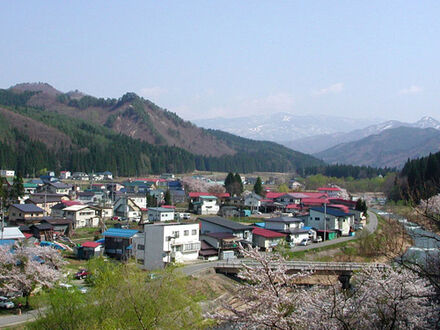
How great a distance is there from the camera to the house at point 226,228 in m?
22.8

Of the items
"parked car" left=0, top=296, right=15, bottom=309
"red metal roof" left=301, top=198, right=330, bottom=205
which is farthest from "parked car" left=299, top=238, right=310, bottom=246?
"parked car" left=0, top=296, right=15, bottom=309

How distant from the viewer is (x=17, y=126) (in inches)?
2960

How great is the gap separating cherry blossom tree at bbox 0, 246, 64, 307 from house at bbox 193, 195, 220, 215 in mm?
20683

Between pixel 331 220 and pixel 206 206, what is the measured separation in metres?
10.8

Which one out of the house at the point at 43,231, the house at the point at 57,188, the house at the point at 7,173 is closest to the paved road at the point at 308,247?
the house at the point at 43,231

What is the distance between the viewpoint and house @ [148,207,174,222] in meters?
30.2

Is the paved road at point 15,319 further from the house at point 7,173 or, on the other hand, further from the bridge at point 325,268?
the house at point 7,173

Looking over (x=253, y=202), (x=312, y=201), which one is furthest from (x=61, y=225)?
(x=312, y=201)

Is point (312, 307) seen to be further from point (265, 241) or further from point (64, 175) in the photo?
point (64, 175)

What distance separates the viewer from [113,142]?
77250 millimetres

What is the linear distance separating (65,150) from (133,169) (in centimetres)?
1165

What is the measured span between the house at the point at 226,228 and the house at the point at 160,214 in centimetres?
635

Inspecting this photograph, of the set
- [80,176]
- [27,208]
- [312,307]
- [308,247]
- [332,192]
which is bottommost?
[308,247]

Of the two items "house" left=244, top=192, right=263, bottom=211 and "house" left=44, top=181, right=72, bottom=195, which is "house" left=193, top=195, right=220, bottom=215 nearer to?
"house" left=244, top=192, right=263, bottom=211
